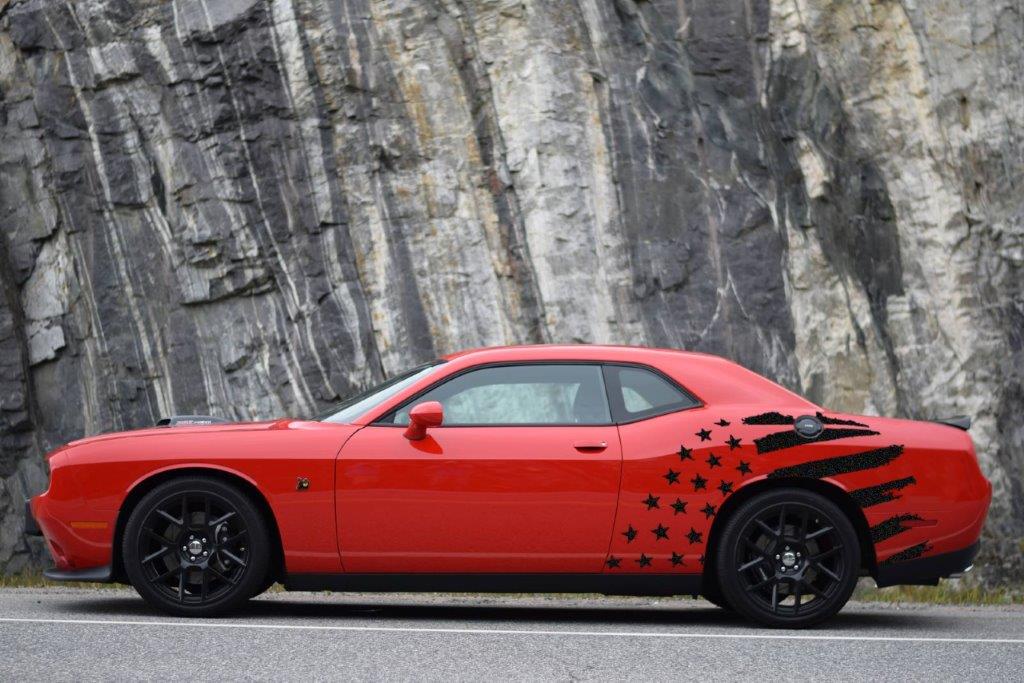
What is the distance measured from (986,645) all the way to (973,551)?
82cm

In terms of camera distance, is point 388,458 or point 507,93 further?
point 507,93

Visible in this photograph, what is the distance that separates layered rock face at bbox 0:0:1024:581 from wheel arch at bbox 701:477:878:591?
17.7 ft

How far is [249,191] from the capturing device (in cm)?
1279

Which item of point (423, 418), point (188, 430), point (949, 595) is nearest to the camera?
point (423, 418)

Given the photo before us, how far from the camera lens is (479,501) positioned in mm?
6621

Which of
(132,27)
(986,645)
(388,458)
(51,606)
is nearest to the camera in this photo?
(986,645)

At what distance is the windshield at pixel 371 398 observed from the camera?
694 centimetres

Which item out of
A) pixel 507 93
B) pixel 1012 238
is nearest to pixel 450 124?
pixel 507 93

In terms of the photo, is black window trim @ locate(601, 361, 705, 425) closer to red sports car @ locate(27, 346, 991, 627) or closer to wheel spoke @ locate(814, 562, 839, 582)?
red sports car @ locate(27, 346, 991, 627)

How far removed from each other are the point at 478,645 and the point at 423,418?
1240 mm

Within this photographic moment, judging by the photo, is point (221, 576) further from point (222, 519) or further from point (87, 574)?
point (87, 574)

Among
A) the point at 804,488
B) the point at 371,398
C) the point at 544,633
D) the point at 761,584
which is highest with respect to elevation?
the point at 371,398

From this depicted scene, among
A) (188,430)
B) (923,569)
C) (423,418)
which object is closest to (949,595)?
(923,569)

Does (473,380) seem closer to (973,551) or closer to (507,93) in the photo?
(973,551)
